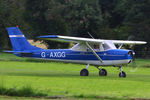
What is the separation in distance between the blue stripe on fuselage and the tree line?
Answer: 21007 mm

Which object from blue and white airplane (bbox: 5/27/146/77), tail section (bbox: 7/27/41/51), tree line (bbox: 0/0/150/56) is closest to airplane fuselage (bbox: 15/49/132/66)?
blue and white airplane (bbox: 5/27/146/77)

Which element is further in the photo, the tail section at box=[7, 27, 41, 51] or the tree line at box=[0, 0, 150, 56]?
the tree line at box=[0, 0, 150, 56]

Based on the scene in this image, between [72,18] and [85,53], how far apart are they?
2593cm

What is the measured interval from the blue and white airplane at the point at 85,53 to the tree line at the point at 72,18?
21.0m

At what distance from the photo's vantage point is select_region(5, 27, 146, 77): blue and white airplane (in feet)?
71.7

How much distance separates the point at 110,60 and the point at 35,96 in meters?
9.99

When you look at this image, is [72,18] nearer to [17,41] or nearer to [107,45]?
[17,41]

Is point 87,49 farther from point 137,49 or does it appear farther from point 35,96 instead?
point 137,49

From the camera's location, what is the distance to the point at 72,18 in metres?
48.7

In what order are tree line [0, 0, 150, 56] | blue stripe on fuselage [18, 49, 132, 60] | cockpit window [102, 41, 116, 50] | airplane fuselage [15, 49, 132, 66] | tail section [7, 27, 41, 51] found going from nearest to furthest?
airplane fuselage [15, 49, 132, 66], blue stripe on fuselage [18, 49, 132, 60], cockpit window [102, 41, 116, 50], tail section [7, 27, 41, 51], tree line [0, 0, 150, 56]

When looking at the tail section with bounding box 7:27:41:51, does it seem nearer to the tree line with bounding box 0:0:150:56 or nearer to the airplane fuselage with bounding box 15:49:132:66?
the airplane fuselage with bounding box 15:49:132:66

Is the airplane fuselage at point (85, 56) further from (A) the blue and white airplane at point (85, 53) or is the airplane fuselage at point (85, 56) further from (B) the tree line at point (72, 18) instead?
(B) the tree line at point (72, 18)

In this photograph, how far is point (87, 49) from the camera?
23.0 m

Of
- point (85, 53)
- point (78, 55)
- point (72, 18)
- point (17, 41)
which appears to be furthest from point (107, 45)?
point (72, 18)
